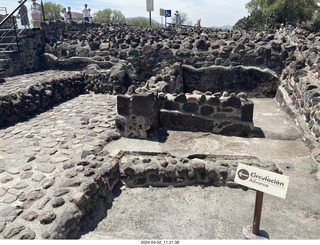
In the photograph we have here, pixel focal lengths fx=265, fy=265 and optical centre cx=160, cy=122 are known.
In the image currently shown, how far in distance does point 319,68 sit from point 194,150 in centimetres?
363

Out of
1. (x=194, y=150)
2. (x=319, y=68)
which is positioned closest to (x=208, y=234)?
(x=194, y=150)

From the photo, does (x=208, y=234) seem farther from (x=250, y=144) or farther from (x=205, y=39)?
(x=205, y=39)

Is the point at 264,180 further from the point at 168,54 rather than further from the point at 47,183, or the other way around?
the point at 168,54

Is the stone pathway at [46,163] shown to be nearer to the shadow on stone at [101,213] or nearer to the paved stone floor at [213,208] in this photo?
the shadow on stone at [101,213]

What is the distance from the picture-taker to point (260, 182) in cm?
243

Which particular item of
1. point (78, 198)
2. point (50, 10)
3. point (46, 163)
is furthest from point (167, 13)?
point (50, 10)

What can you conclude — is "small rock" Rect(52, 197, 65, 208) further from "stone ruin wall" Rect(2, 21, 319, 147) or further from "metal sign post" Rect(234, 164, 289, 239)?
"stone ruin wall" Rect(2, 21, 319, 147)

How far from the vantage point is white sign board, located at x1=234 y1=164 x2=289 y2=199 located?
2338 millimetres

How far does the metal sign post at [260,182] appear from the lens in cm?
234

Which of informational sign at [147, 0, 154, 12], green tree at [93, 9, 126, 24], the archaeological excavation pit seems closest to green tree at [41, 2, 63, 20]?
green tree at [93, 9, 126, 24]

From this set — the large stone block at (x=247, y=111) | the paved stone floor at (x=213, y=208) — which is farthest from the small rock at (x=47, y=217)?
the large stone block at (x=247, y=111)

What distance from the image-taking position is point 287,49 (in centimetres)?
773

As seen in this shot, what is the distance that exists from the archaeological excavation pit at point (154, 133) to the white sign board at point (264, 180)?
2.59ft

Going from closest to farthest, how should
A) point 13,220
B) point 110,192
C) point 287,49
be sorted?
point 13,220
point 110,192
point 287,49
